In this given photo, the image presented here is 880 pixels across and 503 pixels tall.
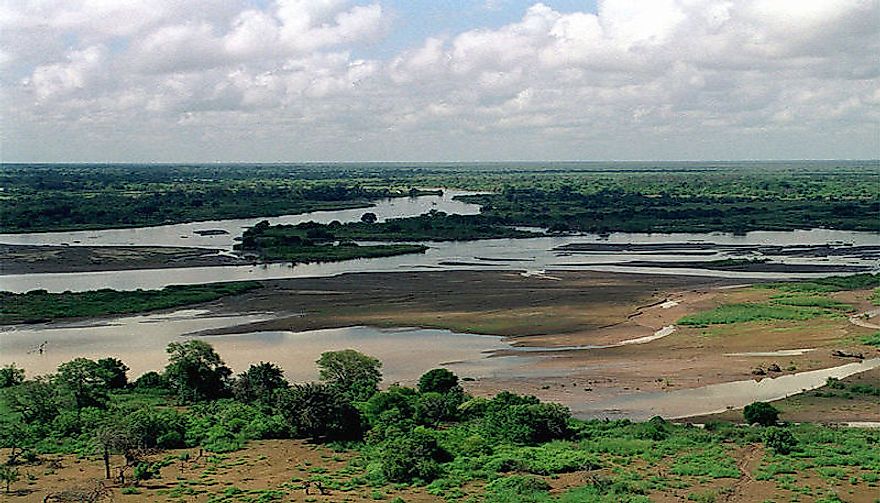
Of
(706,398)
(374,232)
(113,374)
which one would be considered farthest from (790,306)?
(374,232)

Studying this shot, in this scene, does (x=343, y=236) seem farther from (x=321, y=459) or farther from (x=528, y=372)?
(x=321, y=459)

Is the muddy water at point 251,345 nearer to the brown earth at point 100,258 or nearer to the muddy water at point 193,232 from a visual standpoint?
the brown earth at point 100,258

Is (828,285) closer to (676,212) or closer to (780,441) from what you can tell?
(780,441)

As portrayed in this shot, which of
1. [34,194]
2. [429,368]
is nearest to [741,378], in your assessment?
[429,368]

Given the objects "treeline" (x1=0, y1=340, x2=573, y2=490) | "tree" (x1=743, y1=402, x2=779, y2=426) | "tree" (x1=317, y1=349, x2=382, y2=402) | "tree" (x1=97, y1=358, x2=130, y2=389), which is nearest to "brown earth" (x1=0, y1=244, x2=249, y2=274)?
"tree" (x1=97, y1=358, x2=130, y2=389)

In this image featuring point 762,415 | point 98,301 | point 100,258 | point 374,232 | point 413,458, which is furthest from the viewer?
point 374,232

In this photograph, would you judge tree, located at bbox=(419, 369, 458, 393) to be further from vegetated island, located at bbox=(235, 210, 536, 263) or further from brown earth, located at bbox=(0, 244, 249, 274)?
vegetated island, located at bbox=(235, 210, 536, 263)
